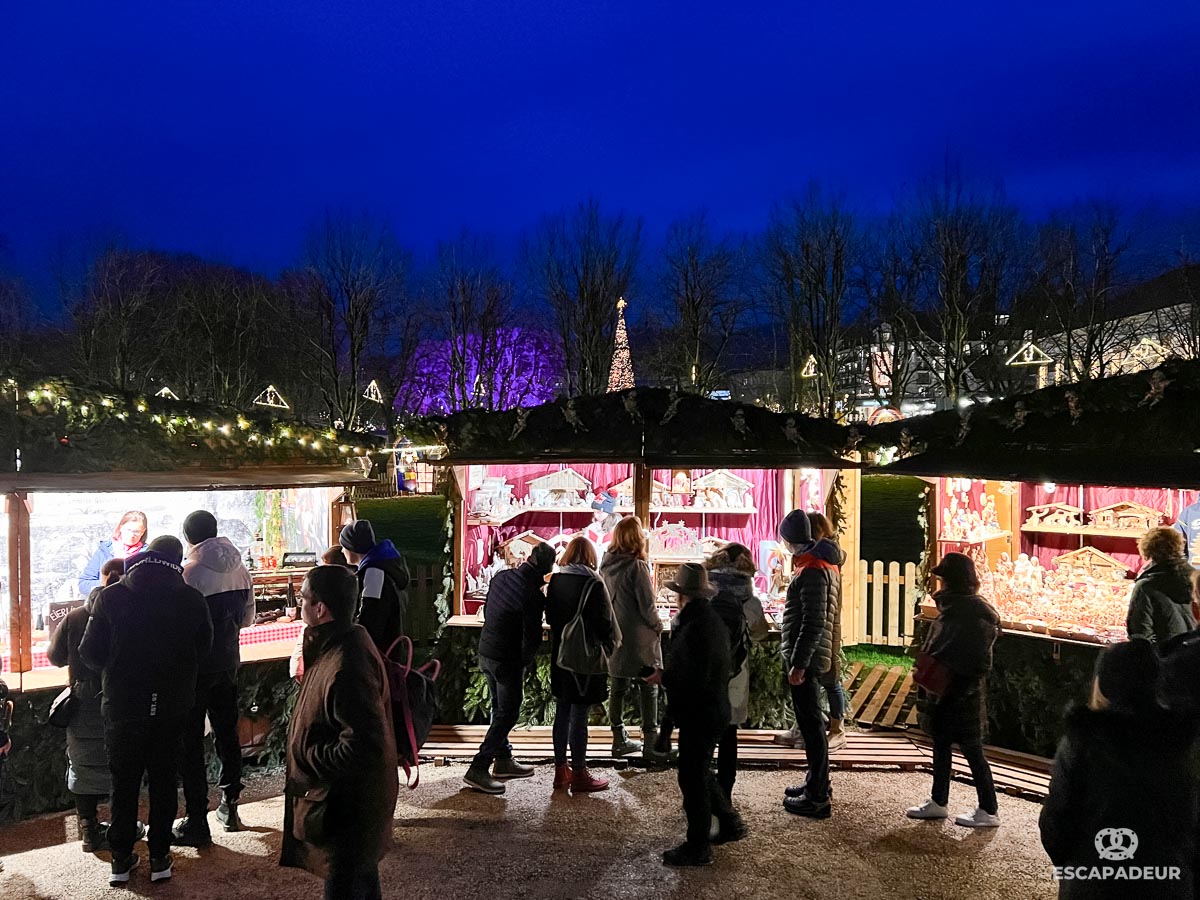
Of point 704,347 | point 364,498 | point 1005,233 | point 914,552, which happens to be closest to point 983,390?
point 1005,233

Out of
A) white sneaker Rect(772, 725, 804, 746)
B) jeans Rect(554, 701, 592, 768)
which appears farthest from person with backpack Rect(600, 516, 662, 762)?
white sneaker Rect(772, 725, 804, 746)

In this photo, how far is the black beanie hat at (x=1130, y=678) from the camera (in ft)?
9.35

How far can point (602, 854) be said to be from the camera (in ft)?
17.4

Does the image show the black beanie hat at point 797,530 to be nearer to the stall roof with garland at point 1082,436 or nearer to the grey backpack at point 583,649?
the grey backpack at point 583,649

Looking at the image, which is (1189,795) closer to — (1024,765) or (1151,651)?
(1151,651)

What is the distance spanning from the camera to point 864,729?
7871 millimetres

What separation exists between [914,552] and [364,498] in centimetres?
1739

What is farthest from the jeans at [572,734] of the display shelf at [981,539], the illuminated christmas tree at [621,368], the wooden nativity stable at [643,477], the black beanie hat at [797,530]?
the illuminated christmas tree at [621,368]

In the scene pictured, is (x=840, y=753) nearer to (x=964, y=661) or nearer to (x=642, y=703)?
(x=642, y=703)

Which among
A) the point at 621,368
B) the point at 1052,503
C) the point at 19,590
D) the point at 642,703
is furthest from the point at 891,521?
the point at 19,590

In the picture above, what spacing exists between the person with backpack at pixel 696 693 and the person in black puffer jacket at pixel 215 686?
9.43 ft

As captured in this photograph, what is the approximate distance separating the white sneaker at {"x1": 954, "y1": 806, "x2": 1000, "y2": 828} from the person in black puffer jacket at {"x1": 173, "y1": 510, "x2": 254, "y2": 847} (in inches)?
189

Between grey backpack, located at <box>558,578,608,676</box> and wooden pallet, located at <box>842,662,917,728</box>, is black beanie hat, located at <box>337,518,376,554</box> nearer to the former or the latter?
grey backpack, located at <box>558,578,608,676</box>

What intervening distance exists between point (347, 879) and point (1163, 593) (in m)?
5.37
